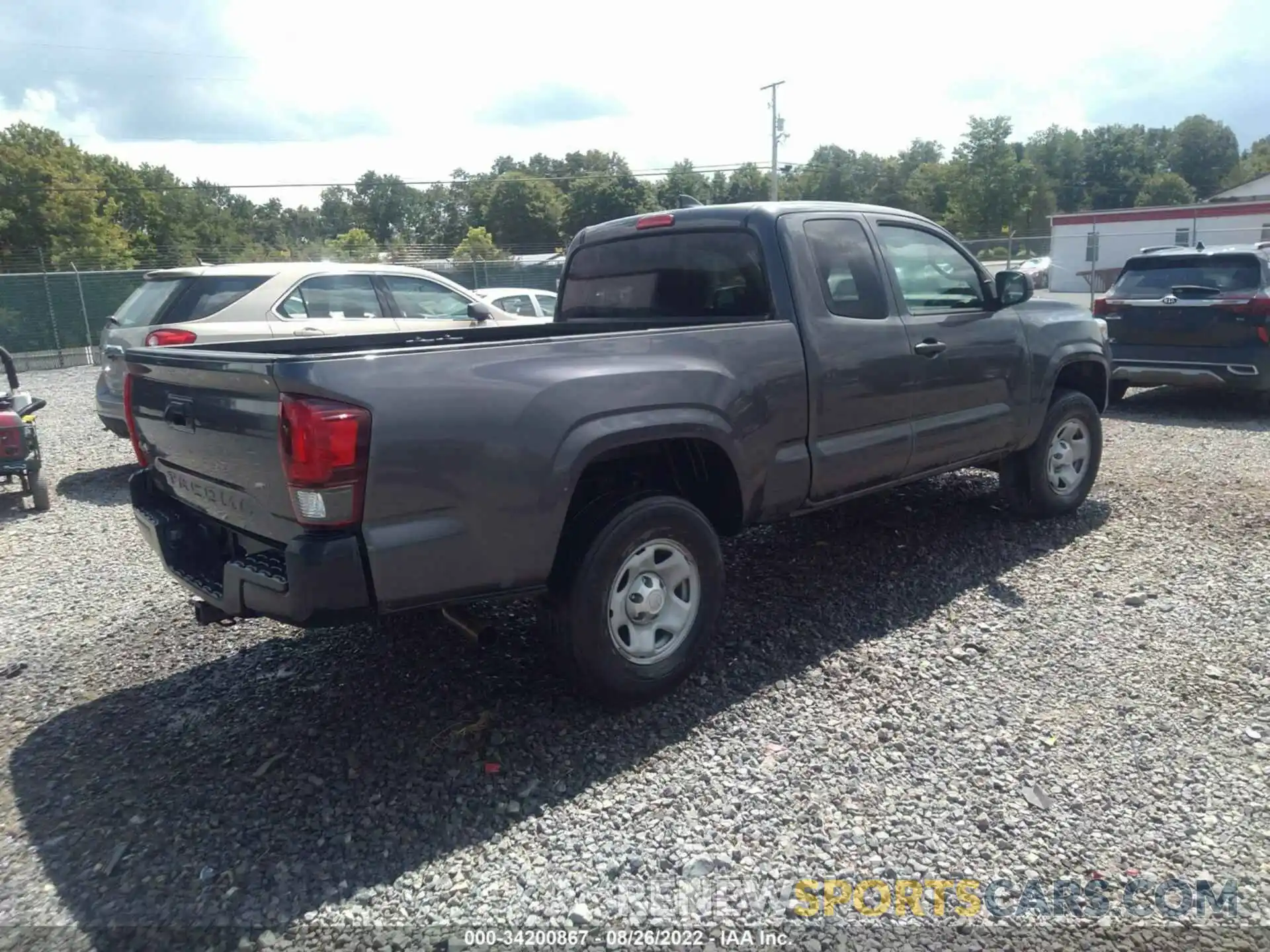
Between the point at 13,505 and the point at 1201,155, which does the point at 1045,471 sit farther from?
the point at 1201,155

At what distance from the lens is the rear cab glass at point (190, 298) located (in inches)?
320

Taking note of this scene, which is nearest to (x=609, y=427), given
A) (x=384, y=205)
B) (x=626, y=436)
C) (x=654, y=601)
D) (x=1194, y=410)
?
(x=626, y=436)

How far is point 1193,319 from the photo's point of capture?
9648 mm

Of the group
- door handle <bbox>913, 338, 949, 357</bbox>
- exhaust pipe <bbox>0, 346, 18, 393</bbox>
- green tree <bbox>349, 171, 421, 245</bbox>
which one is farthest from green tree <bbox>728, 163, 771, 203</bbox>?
door handle <bbox>913, 338, 949, 357</bbox>

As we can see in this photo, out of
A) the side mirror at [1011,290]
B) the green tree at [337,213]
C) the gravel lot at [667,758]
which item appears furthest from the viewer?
the green tree at [337,213]

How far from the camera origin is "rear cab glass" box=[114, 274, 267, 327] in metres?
8.12

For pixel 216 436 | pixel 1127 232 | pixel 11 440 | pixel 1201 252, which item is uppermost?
pixel 1127 232

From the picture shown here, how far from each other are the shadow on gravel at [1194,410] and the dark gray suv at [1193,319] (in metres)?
0.28

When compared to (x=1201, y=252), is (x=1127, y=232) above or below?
above

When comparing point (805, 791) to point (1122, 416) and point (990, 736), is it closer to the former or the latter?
point (990, 736)

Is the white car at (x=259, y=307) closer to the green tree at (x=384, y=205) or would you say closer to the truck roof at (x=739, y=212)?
the truck roof at (x=739, y=212)

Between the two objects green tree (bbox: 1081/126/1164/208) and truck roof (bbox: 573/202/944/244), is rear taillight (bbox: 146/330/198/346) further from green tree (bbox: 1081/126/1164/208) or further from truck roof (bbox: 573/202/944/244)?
green tree (bbox: 1081/126/1164/208)

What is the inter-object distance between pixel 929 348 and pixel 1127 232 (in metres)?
38.2

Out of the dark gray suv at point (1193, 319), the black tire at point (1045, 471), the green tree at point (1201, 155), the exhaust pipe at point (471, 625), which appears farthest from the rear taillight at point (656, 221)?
the green tree at point (1201, 155)
